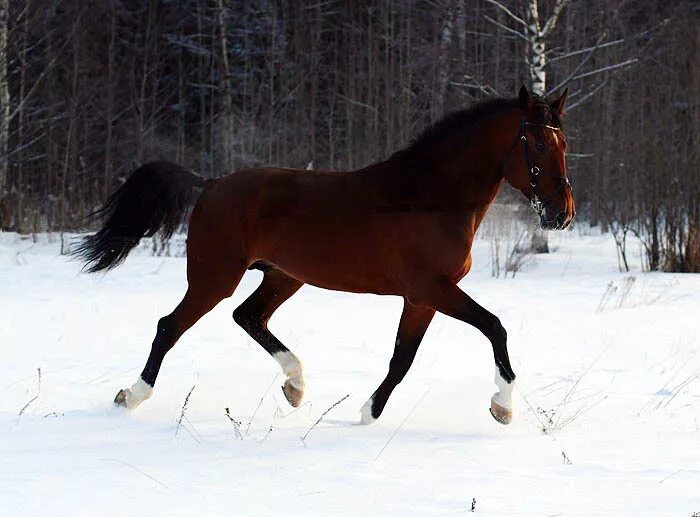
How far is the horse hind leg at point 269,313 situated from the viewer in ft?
16.9

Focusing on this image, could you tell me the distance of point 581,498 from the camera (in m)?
3.16

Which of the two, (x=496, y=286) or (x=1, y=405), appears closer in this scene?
(x=1, y=405)

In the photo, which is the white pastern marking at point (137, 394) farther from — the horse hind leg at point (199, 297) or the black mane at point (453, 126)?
the black mane at point (453, 126)

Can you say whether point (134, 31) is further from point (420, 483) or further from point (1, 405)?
point (420, 483)

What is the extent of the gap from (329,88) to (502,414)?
2262cm

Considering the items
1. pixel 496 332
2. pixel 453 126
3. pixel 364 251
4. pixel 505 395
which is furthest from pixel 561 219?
pixel 364 251

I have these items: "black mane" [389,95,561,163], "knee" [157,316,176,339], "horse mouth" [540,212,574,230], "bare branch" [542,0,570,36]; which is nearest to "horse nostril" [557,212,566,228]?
"horse mouth" [540,212,574,230]

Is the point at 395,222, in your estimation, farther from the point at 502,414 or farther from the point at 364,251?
the point at 502,414

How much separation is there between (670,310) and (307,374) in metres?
4.81

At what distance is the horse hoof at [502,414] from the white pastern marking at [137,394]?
1.93 metres

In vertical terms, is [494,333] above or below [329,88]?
below

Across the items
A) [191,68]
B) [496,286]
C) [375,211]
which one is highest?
[191,68]

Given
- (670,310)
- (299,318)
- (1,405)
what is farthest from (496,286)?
(1,405)

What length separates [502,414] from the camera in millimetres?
4371
